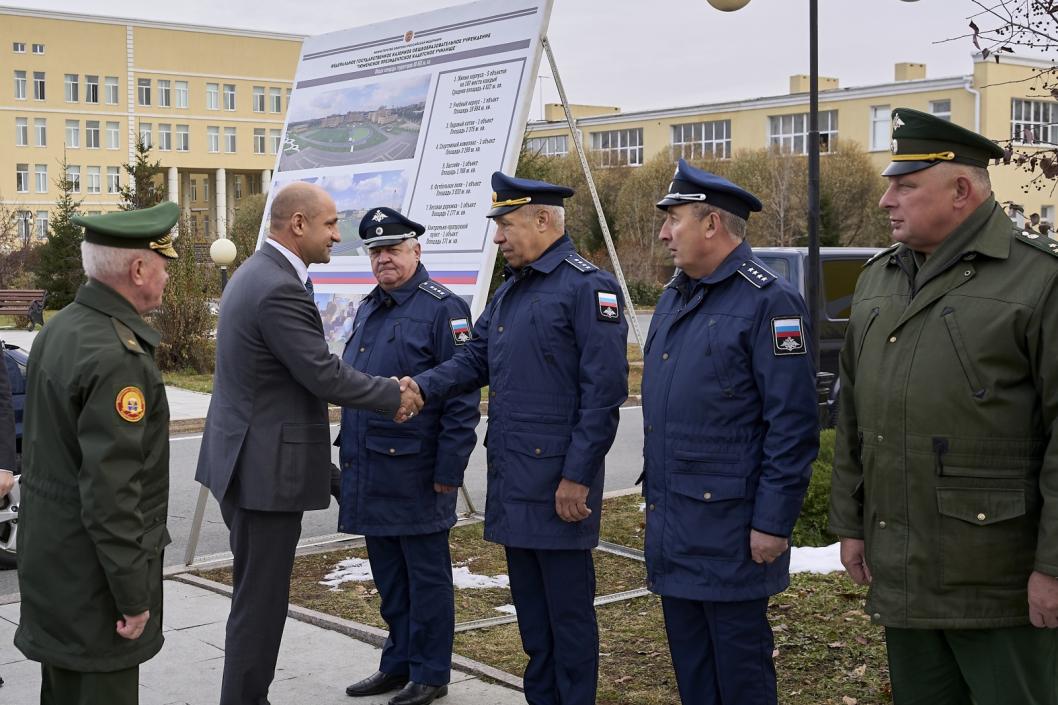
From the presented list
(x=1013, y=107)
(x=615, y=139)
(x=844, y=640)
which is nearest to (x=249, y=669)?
(x=844, y=640)

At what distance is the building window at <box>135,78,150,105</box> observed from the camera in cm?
7744

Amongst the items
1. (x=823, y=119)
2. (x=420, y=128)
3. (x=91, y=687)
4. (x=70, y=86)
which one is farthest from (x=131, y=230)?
(x=70, y=86)

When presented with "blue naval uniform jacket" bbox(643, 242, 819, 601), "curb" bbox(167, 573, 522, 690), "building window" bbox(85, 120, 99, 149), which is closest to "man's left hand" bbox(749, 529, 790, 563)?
"blue naval uniform jacket" bbox(643, 242, 819, 601)

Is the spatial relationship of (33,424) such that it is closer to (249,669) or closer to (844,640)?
(249,669)

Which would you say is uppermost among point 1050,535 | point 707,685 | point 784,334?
point 784,334

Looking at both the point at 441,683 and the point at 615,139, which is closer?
the point at 441,683

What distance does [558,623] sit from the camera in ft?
15.1

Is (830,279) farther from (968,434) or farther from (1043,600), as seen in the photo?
(1043,600)

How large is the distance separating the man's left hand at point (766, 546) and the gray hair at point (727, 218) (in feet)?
3.27

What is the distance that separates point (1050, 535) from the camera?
10.2 feet

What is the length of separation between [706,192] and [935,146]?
841mm

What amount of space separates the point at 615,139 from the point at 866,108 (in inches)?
750

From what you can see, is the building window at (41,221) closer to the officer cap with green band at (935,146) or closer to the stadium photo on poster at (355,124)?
the stadium photo on poster at (355,124)

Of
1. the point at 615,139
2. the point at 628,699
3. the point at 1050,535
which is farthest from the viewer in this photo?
the point at 615,139
